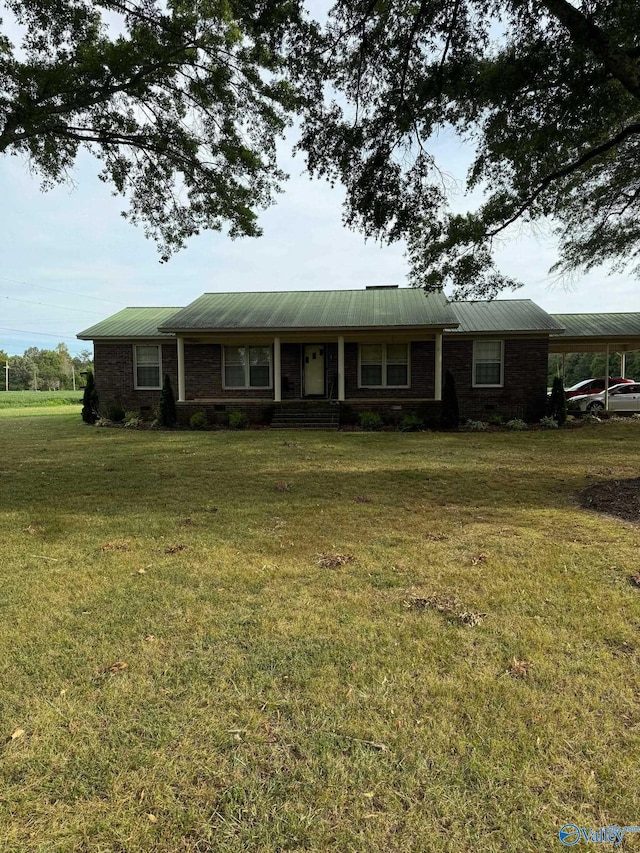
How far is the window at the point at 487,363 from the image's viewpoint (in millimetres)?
16406

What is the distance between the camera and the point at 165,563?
392cm

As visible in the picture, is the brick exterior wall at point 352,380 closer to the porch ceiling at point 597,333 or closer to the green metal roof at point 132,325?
the green metal roof at point 132,325

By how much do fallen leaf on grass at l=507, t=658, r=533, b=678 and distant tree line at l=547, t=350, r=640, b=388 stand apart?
186ft

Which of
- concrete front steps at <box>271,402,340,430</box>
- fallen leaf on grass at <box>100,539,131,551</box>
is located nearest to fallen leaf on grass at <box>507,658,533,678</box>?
fallen leaf on grass at <box>100,539,131,551</box>

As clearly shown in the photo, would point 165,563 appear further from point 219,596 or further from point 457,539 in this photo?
point 457,539

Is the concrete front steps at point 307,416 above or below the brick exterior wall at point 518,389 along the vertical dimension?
below

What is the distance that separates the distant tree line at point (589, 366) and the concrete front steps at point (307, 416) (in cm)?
4608

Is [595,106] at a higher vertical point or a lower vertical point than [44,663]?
higher

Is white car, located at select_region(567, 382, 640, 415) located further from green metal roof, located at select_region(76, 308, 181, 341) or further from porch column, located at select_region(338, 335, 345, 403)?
green metal roof, located at select_region(76, 308, 181, 341)

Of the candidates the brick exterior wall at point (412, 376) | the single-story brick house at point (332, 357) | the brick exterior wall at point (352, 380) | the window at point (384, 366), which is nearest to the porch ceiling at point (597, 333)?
the single-story brick house at point (332, 357)

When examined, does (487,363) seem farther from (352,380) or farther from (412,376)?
(352,380)

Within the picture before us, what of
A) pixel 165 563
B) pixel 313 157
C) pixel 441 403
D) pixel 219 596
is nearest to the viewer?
pixel 219 596

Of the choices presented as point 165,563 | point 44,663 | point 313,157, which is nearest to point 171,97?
point 313,157

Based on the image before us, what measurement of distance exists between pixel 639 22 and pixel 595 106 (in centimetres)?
123
